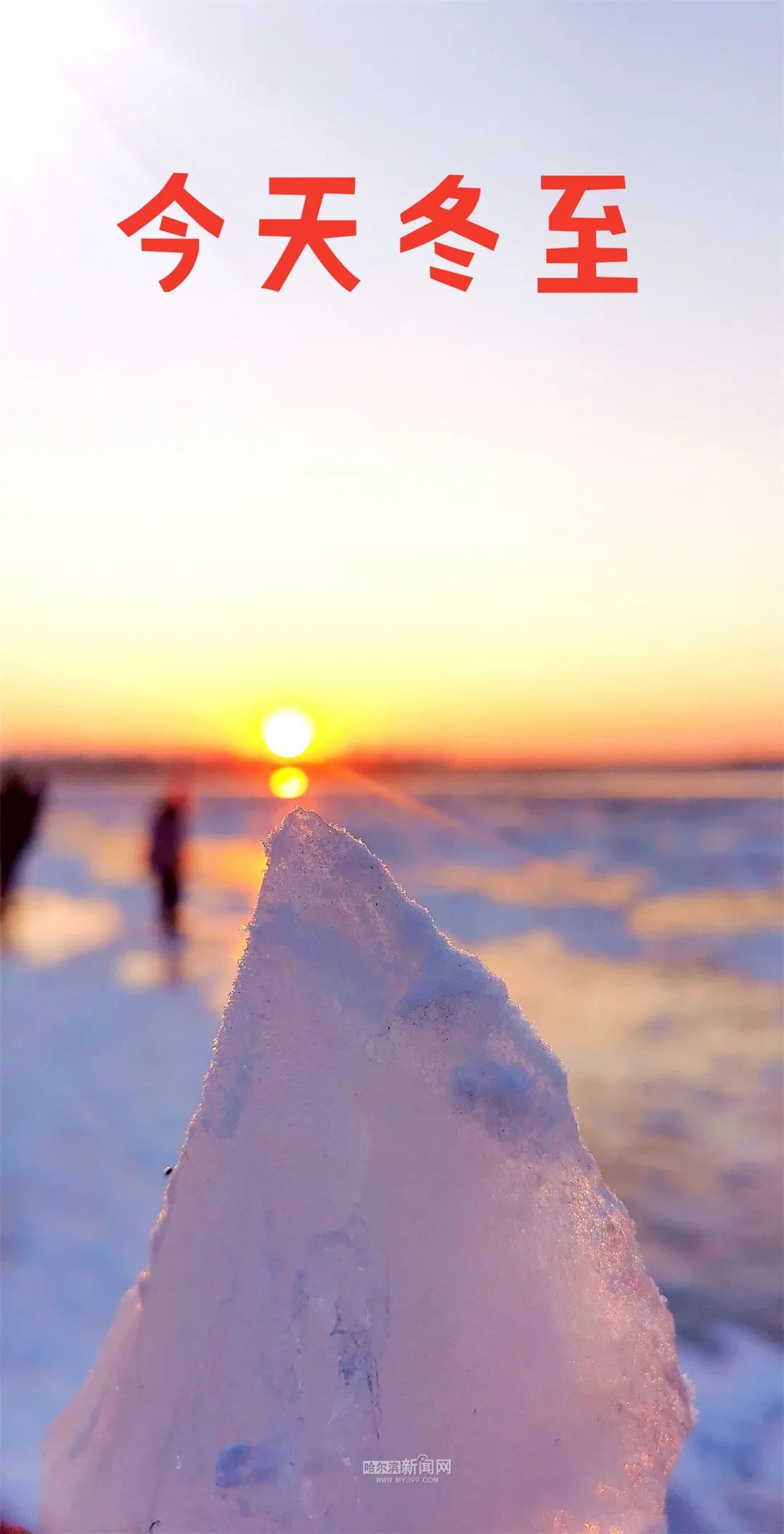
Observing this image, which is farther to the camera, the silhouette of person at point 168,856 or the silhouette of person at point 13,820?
the silhouette of person at point 13,820

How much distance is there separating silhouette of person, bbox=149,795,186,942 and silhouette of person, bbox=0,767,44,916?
1.61 m

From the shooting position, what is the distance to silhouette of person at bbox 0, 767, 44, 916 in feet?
42.2

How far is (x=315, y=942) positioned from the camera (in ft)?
6.41

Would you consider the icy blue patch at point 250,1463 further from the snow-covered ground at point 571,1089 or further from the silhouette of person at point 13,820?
the silhouette of person at point 13,820

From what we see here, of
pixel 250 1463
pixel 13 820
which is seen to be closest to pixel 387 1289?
pixel 250 1463

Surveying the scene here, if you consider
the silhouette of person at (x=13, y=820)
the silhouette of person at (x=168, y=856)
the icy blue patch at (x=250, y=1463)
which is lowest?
the icy blue patch at (x=250, y=1463)

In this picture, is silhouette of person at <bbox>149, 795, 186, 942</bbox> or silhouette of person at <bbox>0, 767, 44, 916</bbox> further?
silhouette of person at <bbox>0, 767, 44, 916</bbox>

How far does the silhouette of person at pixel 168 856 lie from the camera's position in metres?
12.6

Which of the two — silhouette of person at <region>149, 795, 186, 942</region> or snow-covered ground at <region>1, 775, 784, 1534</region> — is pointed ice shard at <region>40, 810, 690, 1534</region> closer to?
snow-covered ground at <region>1, 775, 784, 1534</region>

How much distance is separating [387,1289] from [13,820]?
12328 millimetres

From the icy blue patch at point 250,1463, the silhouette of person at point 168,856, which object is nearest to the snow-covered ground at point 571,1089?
the silhouette of person at point 168,856

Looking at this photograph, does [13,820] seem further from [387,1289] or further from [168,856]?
[387,1289]

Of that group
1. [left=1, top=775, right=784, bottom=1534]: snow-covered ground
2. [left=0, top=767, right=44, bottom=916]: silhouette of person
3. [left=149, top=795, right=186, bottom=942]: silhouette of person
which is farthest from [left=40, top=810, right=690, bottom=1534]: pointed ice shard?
[left=0, top=767, right=44, bottom=916]: silhouette of person

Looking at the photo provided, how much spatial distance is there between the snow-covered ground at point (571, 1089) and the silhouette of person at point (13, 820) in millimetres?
512
